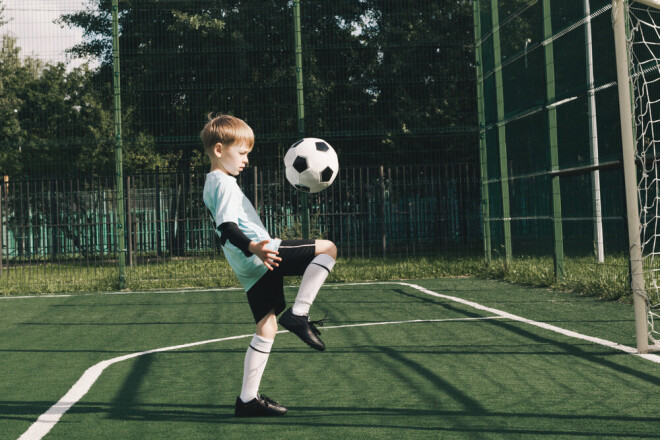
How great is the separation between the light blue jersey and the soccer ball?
3.99 ft

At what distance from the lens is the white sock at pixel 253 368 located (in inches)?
146

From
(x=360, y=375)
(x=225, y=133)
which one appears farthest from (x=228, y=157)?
(x=360, y=375)

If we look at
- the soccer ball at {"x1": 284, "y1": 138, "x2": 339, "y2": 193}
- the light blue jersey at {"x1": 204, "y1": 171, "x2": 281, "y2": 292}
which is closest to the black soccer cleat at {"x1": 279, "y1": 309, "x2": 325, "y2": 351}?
the light blue jersey at {"x1": 204, "y1": 171, "x2": 281, "y2": 292}

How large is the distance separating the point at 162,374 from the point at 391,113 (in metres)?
8.79

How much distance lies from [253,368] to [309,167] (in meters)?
1.73

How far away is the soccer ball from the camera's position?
499cm

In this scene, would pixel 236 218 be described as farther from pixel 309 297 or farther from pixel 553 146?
pixel 553 146

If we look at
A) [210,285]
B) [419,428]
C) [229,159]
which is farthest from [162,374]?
[210,285]

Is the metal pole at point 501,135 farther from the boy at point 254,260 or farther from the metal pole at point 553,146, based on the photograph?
the boy at point 254,260

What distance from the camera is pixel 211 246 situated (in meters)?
12.5

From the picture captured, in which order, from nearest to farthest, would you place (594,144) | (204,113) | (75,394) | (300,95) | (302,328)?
(302,328) → (75,394) → (594,144) → (300,95) → (204,113)

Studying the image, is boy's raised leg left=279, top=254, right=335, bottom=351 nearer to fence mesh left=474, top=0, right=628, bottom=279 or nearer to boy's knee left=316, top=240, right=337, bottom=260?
boy's knee left=316, top=240, right=337, bottom=260

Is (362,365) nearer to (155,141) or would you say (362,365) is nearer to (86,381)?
(86,381)

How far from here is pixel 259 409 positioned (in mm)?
3678
